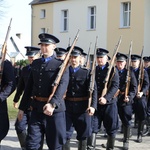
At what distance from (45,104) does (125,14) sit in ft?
82.5

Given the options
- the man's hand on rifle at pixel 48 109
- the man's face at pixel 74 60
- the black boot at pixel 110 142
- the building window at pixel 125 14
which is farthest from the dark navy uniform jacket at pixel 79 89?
the building window at pixel 125 14

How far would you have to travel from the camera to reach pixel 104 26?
3123 cm

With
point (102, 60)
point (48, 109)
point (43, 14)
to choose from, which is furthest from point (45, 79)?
point (43, 14)

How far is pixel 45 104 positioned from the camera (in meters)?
5.81

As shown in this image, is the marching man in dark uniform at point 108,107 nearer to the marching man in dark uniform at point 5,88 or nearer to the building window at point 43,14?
the marching man in dark uniform at point 5,88

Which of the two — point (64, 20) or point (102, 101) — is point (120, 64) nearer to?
point (102, 101)

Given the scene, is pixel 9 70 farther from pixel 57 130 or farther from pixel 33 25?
pixel 33 25

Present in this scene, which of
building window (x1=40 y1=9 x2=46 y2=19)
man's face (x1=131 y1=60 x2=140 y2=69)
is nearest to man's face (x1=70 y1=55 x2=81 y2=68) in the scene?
man's face (x1=131 y1=60 x2=140 y2=69)

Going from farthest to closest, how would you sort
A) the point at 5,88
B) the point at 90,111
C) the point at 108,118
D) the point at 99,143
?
the point at 99,143 < the point at 108,118 < the point at 90,111 < the point at 5,88

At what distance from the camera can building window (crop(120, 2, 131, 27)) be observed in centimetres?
2980

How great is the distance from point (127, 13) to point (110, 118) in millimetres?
22938

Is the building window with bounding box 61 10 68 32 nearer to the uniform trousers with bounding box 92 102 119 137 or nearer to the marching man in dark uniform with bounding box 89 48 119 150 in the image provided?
the marching man in dark uniform with bounding box 89 48 119 150

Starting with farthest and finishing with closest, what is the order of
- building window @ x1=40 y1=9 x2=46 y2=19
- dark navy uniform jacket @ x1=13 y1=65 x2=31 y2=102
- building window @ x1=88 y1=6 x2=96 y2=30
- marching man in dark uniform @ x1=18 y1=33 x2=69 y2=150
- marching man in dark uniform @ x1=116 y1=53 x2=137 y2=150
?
building window @ x1=40 y1=9 x2=46 y2=19 → building window @ x1=88 y1=6 x2=96 y2=30 → marching man in dark uniform @ x1=116 y1=53 x2=137 y2=150 → dark navy uniform jacket @ x1=13 y1=65 x2=31 y2=102 → marching man in dark uniform @ x1=18 y1=33 x2=69 y2=150

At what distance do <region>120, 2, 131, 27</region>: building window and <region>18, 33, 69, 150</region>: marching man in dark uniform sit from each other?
24466 millimetres
